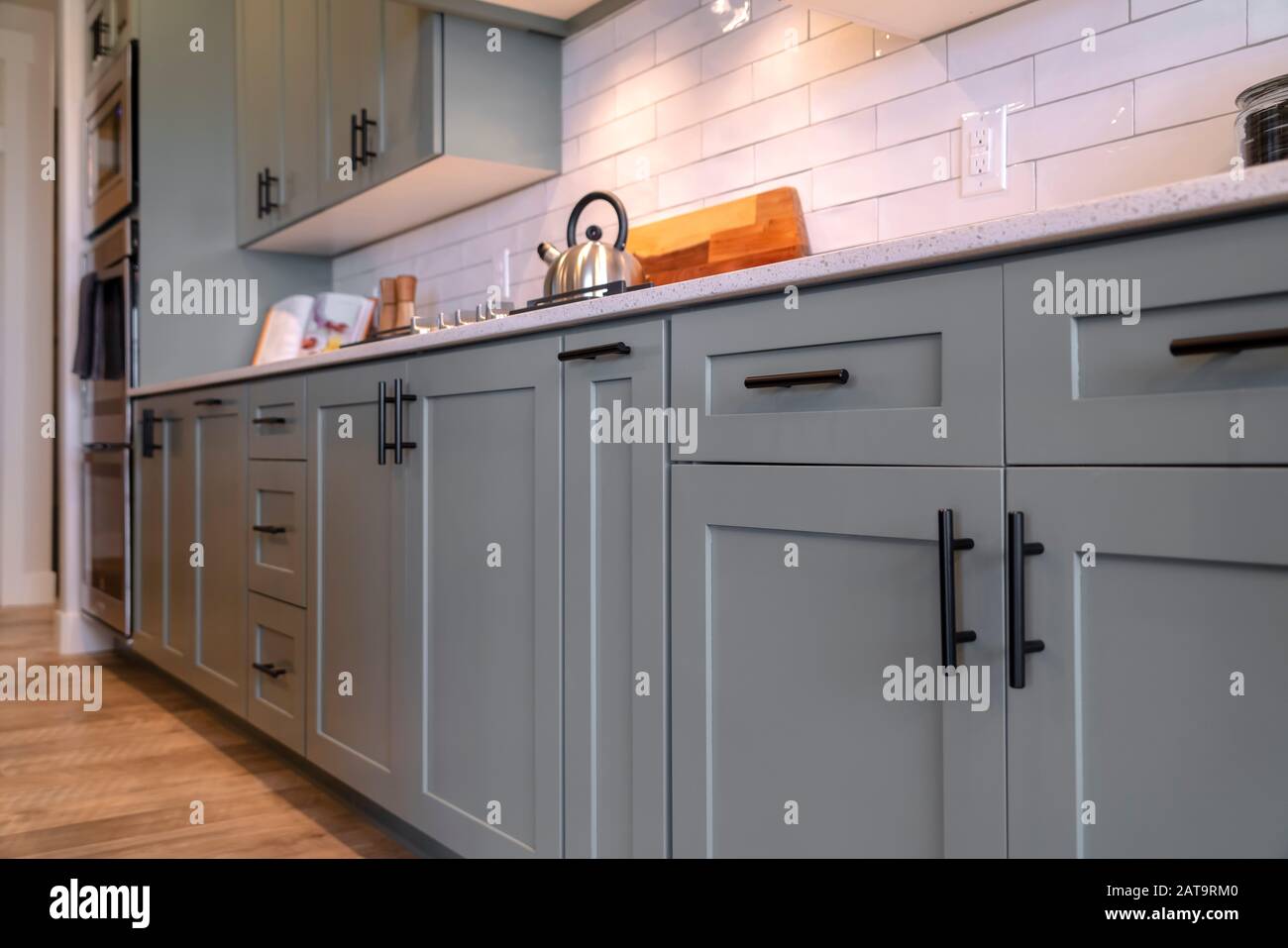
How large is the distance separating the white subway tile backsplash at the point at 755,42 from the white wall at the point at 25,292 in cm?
435

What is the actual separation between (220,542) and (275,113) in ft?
4.96

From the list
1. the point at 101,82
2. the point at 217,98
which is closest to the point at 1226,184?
the point at 217,98

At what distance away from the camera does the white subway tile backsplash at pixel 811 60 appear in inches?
76.5

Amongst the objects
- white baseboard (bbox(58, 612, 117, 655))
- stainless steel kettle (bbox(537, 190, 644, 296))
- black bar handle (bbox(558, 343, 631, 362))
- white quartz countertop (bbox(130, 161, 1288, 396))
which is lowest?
white baseboard (bbox(58, 612, 117, 655))

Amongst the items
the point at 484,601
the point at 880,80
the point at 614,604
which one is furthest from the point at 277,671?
the point at 880,80

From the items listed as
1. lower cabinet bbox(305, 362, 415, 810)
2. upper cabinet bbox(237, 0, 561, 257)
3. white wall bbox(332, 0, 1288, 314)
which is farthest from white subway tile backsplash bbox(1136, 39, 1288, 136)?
upper cabinet bbox(237, 0, 561, 257)

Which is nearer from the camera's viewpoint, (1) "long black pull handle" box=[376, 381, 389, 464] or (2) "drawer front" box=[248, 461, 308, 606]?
(1) "long black pull handle" box=[376, 381, 389, 464]

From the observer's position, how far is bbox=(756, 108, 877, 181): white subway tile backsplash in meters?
1.94

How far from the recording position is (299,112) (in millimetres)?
3332

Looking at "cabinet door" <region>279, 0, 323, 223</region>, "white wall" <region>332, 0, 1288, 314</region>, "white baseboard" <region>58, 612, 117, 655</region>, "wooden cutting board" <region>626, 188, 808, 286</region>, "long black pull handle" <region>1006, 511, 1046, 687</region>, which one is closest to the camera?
"long black pull handle" <region>1006, 511, 1046, 687</region>

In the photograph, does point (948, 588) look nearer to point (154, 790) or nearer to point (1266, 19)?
point (1266, 19)

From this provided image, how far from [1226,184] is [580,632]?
0.99 meters

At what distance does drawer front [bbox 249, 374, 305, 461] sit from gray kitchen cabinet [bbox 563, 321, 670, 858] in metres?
1.06

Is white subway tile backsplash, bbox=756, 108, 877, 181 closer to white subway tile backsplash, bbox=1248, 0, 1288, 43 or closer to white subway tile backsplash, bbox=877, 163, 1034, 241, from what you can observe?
white subway tile backsplash, bbox=877, 163, 1034, 241
